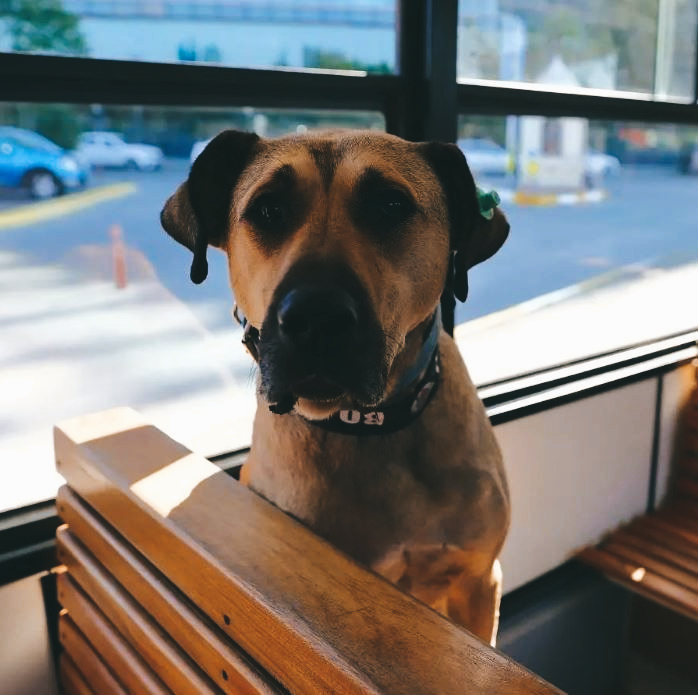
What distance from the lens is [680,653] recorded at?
96.8 inches

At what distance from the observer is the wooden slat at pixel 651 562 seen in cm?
218

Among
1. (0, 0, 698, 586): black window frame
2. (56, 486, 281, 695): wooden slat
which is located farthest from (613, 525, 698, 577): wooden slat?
(56, 486, 281, 695): wooden slat

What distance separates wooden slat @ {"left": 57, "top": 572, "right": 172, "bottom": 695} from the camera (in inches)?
44.4

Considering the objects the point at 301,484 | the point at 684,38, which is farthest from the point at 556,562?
the point at 684,38

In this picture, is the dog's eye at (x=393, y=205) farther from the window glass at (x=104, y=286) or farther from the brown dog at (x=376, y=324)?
the window glass at (x=104, y=286)

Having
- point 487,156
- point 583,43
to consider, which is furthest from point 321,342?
point 583,43

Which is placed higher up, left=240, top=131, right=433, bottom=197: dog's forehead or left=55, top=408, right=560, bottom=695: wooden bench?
left=240, top=131, right=433, bottom=197: dog's forehead

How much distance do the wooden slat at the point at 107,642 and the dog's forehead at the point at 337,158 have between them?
2.40 ft

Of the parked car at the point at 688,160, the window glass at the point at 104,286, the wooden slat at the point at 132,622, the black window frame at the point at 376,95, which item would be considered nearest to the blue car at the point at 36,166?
the window glass at the point at 104,286

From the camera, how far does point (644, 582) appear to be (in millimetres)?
2205

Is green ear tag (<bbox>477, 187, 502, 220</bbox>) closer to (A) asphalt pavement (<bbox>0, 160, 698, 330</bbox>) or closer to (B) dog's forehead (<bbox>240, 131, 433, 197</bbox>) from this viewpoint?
(B) dog's forehead (<bbox>240, 131, 433, 197</bbox>)

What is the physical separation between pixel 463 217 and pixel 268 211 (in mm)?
319

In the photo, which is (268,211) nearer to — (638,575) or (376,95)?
(376,95)

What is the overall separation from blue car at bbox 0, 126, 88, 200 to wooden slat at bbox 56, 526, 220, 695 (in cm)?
70
